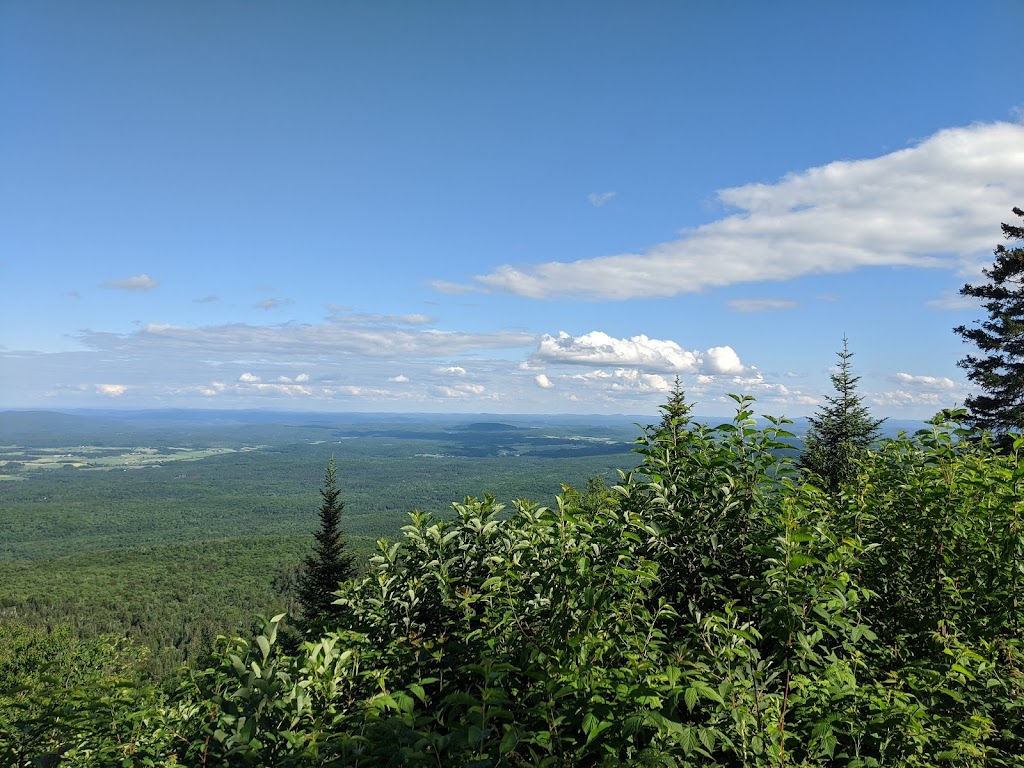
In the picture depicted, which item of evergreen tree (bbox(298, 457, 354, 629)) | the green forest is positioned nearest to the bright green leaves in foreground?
the green forest

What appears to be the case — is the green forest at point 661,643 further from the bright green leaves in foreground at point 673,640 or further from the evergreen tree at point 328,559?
the evergreen tree at point 328,559

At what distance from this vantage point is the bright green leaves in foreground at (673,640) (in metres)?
3.08

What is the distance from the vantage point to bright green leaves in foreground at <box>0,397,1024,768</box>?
10.1 ft

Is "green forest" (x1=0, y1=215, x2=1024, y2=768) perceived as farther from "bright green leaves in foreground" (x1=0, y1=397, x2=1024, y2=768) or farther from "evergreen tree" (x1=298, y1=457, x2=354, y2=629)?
"evergreen tree" (x1=298, y1=457, x2=354, y2=629)

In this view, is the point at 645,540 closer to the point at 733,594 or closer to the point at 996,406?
the point at 733,594

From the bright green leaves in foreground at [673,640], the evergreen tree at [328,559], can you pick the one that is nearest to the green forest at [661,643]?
the bright green leaves in foreground at [673,640]

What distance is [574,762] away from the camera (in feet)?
10.0

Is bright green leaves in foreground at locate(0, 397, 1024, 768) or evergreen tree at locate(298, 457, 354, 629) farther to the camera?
evergreen tree at locate(298, 457, 354, 629)

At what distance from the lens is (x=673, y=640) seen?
4340mm

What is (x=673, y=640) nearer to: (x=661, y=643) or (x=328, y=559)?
(x=661, y=643)

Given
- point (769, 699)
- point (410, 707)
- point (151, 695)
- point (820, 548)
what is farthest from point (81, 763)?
point (820, 548)

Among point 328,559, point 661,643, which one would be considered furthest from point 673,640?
point 328,559

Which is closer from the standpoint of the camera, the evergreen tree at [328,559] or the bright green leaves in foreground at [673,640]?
the bright green leaves in foreground at [673,640]

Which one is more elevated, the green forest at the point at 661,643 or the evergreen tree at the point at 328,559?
the green forest at the point at 661,643
